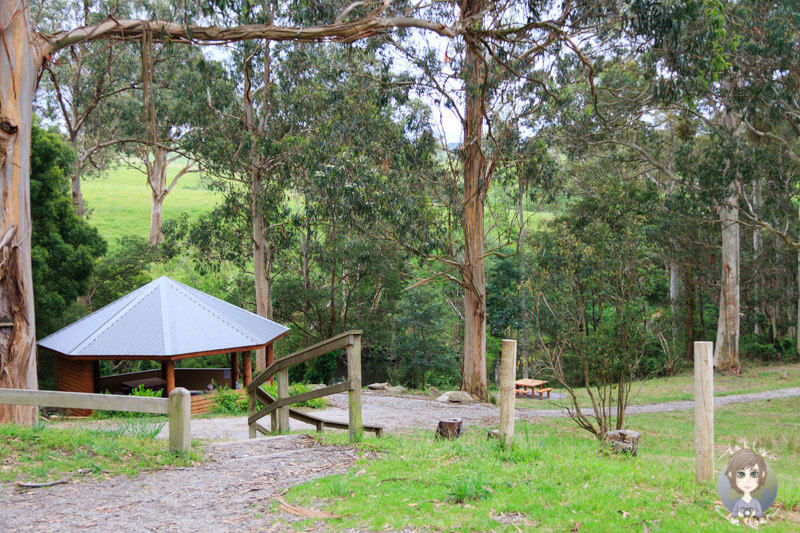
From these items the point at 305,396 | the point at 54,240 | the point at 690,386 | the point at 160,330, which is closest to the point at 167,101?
the point at 54,240

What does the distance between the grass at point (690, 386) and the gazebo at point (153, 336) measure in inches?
335

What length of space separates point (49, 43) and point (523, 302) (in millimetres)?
21794

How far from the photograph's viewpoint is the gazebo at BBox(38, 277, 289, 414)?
1367 cm

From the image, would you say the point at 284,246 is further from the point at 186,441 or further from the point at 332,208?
the point at 186,441

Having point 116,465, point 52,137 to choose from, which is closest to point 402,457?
point 116,465

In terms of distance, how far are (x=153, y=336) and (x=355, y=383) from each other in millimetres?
9891

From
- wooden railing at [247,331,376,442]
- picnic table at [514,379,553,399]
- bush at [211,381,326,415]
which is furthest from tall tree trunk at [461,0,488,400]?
wooden railing at [247,331,376,442]

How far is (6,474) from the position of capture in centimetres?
488

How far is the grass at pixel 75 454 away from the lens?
507cm

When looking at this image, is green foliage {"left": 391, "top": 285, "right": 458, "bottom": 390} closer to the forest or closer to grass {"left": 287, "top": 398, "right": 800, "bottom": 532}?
the forest

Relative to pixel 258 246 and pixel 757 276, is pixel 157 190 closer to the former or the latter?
pixel 258 246

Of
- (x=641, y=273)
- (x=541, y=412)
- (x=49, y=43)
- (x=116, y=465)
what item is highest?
(x=49, y=43)

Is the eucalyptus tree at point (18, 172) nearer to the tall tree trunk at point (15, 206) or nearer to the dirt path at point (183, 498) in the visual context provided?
the tall tree trunk at point (15, 206)

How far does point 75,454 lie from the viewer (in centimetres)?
548
